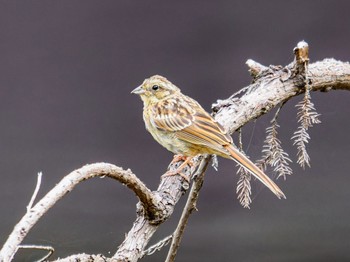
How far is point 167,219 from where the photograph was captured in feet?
7.61

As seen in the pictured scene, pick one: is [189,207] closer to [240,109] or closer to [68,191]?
[240,109]

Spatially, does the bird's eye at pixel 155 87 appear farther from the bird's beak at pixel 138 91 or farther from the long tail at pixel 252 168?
the long tail at pixel 252 168

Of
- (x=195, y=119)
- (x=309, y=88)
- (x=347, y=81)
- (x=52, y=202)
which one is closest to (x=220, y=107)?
(x=195, y=119)

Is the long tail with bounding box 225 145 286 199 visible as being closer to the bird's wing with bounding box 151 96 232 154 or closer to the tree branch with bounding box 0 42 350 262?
the bird's wing with bounding box 151 96 232 154

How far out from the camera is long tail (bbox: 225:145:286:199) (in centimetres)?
236

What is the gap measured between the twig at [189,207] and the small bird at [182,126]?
66 millimetres

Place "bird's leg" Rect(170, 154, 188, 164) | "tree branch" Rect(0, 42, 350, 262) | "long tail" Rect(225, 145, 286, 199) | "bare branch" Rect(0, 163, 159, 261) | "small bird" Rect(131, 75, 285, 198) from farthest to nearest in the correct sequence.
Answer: "bird's leg" Rect(170, 154, 188, 164)
"small bird" Rect(131, 75, 285, 198)
"long tail" Rect(225, 145, 286, 199)
"tree branch" Rect(0, 42, 350, 262)
"bare branch" Rect(0, 163, 159, 261)

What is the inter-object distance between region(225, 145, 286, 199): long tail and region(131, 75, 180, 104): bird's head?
45cm

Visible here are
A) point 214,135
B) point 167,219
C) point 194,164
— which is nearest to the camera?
point 167,219

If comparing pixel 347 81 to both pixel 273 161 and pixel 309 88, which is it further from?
pixel 273 161

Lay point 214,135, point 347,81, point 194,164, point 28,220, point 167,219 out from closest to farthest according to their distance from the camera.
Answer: point 28,220 → point 167,219 → point 214,135 → point 194,164 → point 347,81

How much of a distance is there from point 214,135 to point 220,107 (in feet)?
1.06

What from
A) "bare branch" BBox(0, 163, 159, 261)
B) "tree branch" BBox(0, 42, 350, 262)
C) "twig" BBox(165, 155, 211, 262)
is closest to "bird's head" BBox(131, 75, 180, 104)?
"tree branch" BBox(0, 42, 350, 262)

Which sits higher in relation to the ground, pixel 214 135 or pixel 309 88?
pixel 309 88
